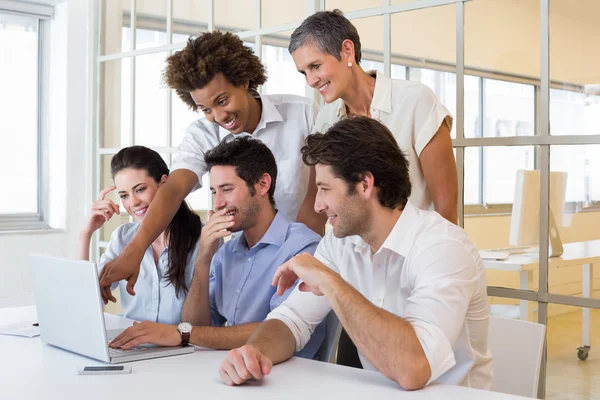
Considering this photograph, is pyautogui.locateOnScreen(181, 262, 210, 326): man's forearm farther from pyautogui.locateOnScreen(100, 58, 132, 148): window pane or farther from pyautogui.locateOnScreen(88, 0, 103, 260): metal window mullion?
pyautogui.locateOnScreen(88, 0, 103, 260): metal window mullion

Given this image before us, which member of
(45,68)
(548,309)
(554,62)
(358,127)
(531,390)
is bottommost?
(531,390)

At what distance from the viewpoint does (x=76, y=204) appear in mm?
4352

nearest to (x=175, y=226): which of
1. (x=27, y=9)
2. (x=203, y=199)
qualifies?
(x=203, y=199)

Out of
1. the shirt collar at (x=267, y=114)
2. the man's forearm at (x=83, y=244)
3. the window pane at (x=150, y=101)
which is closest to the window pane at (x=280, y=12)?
the shirt collar at (x=267, y=114)

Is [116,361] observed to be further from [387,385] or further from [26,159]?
[26,159]

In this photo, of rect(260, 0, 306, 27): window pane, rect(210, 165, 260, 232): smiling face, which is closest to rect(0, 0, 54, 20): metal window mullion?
rect(260, 0, 306, 27): window pane

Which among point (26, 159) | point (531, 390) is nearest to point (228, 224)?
point (531, 390)

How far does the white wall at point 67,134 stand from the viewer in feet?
13.9

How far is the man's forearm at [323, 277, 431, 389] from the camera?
1574 mm

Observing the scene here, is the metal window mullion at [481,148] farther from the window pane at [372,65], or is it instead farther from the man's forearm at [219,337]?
the man's forearm at [219,337]

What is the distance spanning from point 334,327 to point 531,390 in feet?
1.95

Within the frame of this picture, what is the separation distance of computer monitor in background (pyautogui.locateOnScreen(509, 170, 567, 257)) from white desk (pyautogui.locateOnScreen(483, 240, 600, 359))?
0.10ft

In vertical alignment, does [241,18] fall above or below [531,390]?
above

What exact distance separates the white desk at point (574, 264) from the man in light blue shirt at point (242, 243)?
24.6 inches
